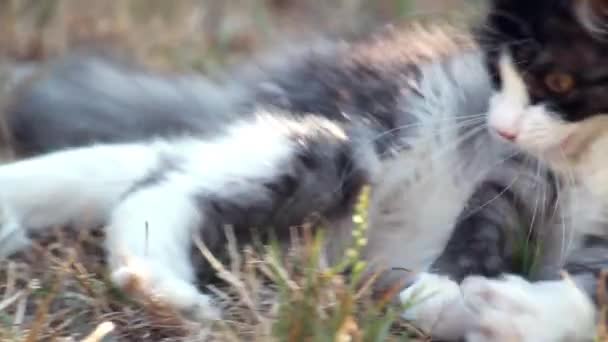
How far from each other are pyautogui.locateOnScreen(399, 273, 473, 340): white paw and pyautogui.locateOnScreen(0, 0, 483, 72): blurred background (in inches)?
55.1

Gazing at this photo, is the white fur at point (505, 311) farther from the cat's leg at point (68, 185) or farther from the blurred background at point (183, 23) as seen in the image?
the blurred background at point (183, 23)

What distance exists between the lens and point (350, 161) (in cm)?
209

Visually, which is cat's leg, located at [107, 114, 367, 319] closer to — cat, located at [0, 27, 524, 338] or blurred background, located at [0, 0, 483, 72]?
cat, located at [0, 27, 524, 338]

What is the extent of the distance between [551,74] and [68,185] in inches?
38.8

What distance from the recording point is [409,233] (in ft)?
7.07

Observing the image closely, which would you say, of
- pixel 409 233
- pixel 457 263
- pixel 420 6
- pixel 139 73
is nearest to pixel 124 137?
pixel 139 73

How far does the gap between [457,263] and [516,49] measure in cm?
40

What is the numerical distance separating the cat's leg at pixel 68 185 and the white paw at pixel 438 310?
0.69m

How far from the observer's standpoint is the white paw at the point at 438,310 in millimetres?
1703

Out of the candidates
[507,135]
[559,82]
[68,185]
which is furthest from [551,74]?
[68,185]

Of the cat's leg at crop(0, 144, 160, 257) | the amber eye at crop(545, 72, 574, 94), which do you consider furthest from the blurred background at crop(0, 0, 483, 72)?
the amber eye at crop(545, 72, 574, 94)

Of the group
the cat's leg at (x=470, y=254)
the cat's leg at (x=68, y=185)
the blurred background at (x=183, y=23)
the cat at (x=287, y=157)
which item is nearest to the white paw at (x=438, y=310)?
the cat's leg at (x=470, y=254)

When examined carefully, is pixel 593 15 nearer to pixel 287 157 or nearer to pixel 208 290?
pixel 287 157

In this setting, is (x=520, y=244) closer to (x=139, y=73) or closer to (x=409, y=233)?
(x=409, y=233)
